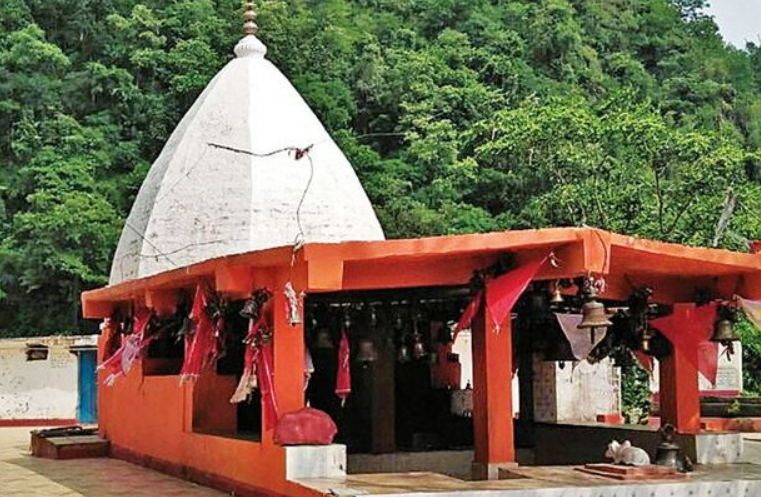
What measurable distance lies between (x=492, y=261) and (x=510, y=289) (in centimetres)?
54

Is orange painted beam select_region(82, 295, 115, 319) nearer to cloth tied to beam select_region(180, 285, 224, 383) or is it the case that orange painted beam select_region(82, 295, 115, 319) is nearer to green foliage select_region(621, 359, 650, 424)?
cloth tied to beam select_region(180, 285, 224, 383)

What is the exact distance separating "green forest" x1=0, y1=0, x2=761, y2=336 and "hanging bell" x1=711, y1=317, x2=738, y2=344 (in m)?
13.8

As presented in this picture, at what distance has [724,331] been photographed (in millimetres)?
9461

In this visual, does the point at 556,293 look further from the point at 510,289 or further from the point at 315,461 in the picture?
the point at 315,461

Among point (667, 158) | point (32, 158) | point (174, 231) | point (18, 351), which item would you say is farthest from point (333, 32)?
point (174, 231)

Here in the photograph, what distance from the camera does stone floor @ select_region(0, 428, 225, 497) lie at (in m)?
9.70

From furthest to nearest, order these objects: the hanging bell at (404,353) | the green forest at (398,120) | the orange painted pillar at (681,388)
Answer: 1. the green forest at (398,120)
2. the hanging bell at (404,353)
3. the orange painted pillar at (681,388)

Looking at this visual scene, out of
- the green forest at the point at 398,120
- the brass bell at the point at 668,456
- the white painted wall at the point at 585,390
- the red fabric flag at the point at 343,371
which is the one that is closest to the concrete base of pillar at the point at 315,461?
the red fabric flag at the point at 343,371

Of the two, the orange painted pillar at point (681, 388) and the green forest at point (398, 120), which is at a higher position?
the green forest at point (398, 120)

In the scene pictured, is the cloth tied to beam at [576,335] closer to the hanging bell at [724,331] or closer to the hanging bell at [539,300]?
the hanging bell at [539,300]

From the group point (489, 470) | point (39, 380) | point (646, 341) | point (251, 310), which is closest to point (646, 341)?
point (646, 341)

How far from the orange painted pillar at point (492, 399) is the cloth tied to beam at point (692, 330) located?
181cm

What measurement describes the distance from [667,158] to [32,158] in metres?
16.6

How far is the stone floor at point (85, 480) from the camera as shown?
9695 mm
